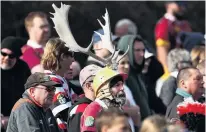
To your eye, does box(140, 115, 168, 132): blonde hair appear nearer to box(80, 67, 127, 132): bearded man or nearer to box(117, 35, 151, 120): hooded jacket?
box(80, 67, 127, 132): bearded man

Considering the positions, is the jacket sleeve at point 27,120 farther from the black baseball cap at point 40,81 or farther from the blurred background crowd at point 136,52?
the blurred background crowd at point 136,52

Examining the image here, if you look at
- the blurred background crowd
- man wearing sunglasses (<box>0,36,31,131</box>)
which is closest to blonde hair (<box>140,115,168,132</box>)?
the blurred background crowd

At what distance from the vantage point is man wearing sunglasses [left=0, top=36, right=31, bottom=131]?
1320 cm

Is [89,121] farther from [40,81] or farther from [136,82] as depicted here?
[136,82]

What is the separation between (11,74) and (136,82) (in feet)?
6.63

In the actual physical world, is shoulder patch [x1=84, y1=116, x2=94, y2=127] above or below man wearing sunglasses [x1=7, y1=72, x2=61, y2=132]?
below

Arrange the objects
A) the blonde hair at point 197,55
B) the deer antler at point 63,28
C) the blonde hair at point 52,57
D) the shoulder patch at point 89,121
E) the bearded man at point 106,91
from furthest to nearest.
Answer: the blonde hair at point 197,55, the deer antler at point 63,28, the blonde hair at point 52,57, the bearded man at point 106,91, the shoulder patch at point 89,121

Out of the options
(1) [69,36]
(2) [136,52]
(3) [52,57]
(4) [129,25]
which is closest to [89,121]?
(3) [52,57]

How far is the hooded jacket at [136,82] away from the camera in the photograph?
14.4m

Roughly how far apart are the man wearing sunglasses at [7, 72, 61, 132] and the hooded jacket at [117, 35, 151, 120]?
3382 millimetres

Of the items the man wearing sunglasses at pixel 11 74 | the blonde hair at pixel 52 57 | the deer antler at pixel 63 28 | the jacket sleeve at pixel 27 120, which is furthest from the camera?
the man wearing sunglasses at pixel 11 74

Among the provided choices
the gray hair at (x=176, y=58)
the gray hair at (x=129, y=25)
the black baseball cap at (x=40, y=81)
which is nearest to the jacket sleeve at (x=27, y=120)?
the black baseball cap at (x=40, y=81)

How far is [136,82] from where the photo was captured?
14.6 meters

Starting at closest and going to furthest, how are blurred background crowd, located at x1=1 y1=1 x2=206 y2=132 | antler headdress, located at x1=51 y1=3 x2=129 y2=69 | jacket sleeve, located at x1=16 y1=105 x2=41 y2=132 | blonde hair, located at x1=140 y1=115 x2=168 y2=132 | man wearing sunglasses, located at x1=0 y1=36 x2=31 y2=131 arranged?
blonde hair, located at x1=140 y1=115 x2=168 y2=132 < jacket sleeve, located at x1=16 y1=105 x2=41 y2=132 < antler headdress, located at x1=51 y1=3 x2=129 y2=69 < blurred background crowd, located at x1=1 y1=1 x2=206 y2=132 < man wearing sunglasses, located at x1=0 y1=36 x2=31 y2=131
